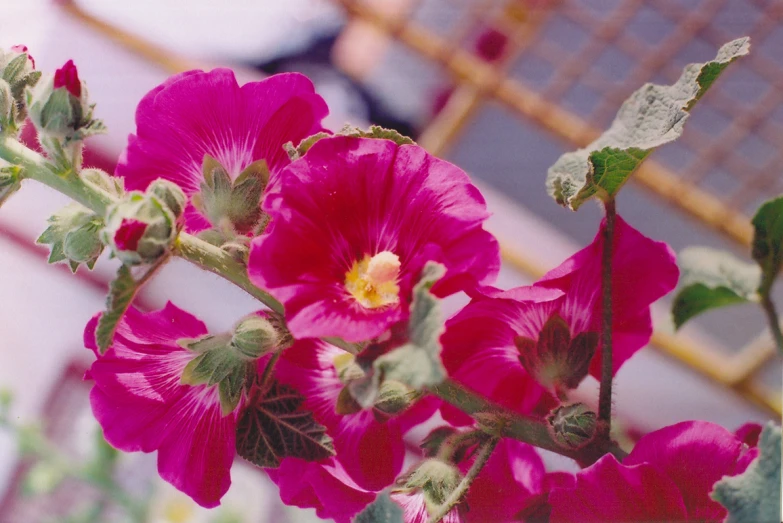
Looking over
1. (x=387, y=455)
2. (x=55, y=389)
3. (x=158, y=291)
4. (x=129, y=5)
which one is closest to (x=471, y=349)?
(x=387, y=455)

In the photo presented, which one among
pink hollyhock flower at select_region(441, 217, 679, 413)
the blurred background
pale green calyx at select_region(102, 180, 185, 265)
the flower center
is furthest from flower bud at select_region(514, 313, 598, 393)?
the blurred background

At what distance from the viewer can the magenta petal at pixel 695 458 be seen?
1.01 ft

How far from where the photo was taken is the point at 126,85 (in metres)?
1.09

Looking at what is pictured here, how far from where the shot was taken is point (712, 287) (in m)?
0.53

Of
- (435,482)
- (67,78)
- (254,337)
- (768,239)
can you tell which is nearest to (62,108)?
(67,78)

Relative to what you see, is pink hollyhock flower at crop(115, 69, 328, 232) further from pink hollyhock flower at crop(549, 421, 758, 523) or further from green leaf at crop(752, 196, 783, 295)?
green leaf at crop(752, 196, 783, 295)

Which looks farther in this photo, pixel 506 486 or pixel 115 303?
pixel 506 486

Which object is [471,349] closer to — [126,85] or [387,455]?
[387,455]

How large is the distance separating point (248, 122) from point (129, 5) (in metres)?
1.03

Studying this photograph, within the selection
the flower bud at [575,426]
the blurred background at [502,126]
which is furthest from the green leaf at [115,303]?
the blurred background at [502,126]

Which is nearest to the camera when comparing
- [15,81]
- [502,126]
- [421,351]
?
[421,351]

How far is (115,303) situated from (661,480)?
0.84 ft

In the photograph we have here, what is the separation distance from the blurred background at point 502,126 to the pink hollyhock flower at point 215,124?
0.80 meters

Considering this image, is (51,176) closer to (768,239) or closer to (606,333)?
(606,333)
